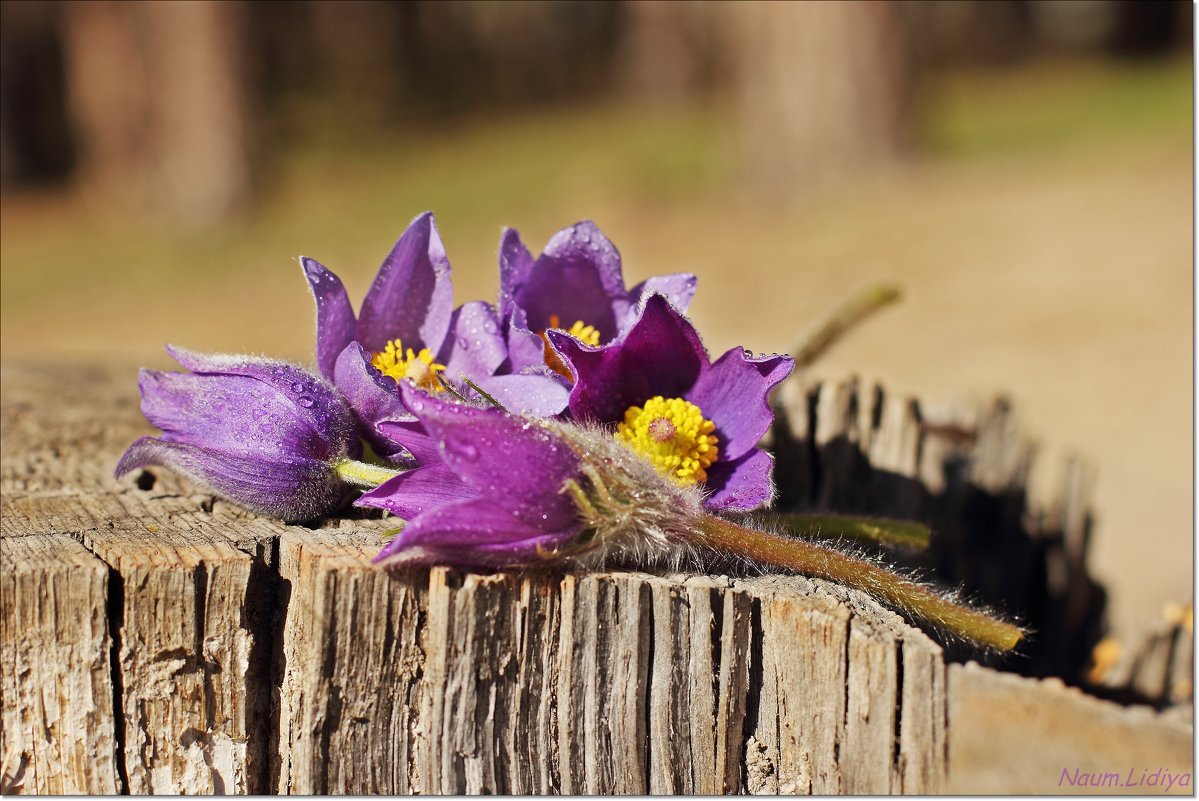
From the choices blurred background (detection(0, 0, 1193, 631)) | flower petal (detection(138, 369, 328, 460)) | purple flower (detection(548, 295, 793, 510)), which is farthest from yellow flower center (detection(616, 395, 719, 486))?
blurred background (detection(0, 0, 1193, 631))

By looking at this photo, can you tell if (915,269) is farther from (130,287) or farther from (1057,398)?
(130,287)

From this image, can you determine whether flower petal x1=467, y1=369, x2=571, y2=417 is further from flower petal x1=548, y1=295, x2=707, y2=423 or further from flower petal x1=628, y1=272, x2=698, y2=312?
flower petal x1=628, y1=272, x2=698, y2=312

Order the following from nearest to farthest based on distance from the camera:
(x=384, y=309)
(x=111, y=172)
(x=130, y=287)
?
(x=384, y=309) → (x=130, y=287) → (x=111, y=172)

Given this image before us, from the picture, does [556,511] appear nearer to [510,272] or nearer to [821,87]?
[510,272]

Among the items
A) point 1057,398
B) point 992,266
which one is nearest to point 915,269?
point 992,266

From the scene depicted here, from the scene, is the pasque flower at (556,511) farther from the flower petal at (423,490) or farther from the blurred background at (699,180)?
the blurred background at (699,180)

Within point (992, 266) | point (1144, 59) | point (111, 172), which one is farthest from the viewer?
point (1144, 59)
